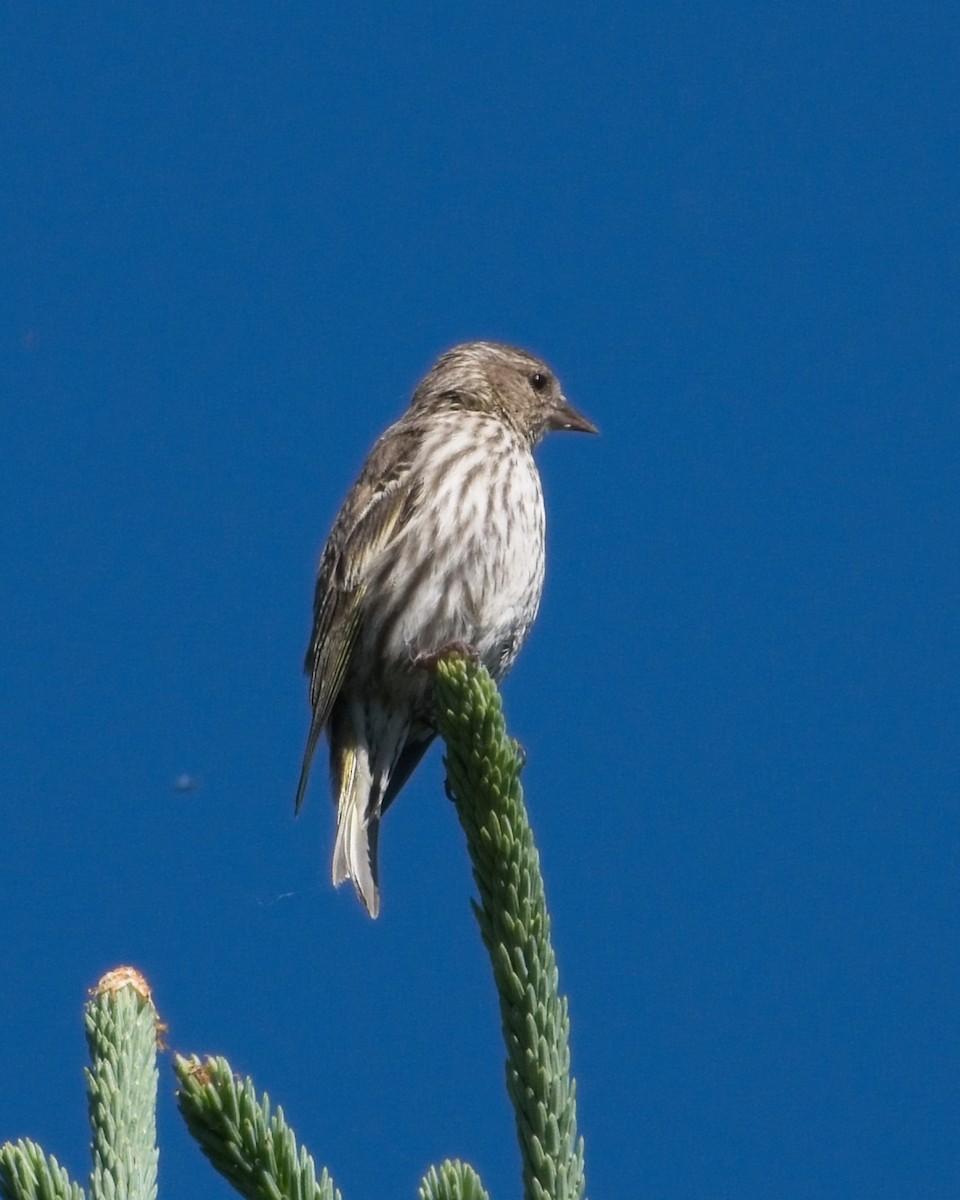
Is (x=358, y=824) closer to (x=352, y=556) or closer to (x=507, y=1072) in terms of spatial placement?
(x=352, y=556)

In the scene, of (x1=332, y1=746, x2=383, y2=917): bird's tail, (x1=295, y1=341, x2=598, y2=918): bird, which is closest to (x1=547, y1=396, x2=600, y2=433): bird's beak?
(x1=295, y1=341, x2=598, y2=918): bird

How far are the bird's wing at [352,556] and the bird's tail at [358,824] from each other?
0.83 feet

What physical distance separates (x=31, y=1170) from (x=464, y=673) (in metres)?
1.10

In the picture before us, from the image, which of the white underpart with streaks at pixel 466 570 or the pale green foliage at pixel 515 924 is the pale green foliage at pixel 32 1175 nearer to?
the pale green foliage at pixel 515 924

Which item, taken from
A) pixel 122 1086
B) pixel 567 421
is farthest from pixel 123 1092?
pixel 567 421

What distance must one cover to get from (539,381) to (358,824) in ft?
7.55

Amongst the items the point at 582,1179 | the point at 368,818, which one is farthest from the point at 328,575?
the point at 582,1179

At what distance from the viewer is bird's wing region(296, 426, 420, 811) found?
5.77 metres

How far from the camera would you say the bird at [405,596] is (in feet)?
18.5

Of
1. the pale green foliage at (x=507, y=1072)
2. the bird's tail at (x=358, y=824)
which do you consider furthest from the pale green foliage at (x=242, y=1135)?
the bird's tail at (x=358, y=824)

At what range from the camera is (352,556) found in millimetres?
5875

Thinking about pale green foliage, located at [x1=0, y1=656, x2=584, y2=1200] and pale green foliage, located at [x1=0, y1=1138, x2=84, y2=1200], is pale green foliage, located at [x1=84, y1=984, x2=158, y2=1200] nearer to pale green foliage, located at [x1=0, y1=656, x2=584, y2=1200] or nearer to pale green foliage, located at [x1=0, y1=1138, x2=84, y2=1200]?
pale green foliage, located at [x1=0, y1=656, x2=584, y2=1200]

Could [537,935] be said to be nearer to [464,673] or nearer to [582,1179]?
[582,1179]

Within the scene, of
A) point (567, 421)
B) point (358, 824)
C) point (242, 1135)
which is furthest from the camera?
point (567, 421)
